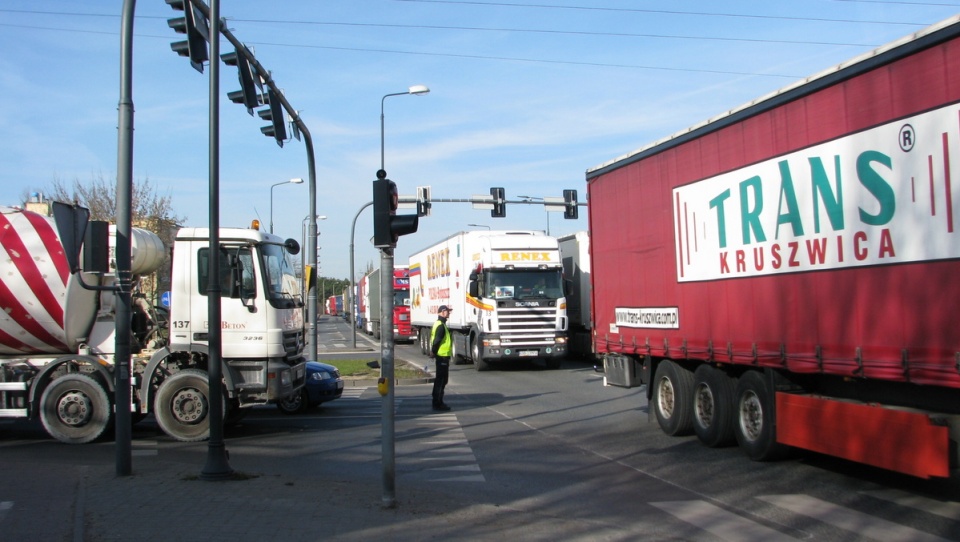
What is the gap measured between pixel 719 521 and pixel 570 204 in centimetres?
2315

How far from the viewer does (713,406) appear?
10086 millimetres

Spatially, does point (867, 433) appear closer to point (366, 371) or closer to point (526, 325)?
point (526, 325)

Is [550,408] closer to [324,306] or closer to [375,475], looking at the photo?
[375,475]

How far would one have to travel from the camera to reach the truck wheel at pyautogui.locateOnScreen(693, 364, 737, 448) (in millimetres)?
9859

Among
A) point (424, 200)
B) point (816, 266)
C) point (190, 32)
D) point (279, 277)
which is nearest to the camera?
point (816, 266)

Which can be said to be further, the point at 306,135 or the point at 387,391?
the point at 306,135

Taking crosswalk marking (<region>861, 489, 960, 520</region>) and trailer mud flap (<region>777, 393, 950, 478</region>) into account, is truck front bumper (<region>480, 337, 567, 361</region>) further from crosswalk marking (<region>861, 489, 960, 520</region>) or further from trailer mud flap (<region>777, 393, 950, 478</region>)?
crosswalk marking (<region>861, 489, 960, 520</region>)

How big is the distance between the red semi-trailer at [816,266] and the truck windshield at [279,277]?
5.18 meters

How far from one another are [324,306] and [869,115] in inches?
5842

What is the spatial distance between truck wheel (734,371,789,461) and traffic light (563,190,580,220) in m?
20.5

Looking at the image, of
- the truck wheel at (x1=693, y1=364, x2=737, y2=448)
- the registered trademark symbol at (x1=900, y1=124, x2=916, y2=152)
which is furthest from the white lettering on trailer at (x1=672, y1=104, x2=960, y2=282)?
the truck wheel at (x1=693, y1=364, x2=737, y2=448)

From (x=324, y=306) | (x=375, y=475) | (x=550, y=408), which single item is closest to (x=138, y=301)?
(x=375, y=475)

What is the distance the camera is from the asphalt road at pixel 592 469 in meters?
7.00

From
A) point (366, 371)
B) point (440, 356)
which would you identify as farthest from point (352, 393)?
point (440, 356)
